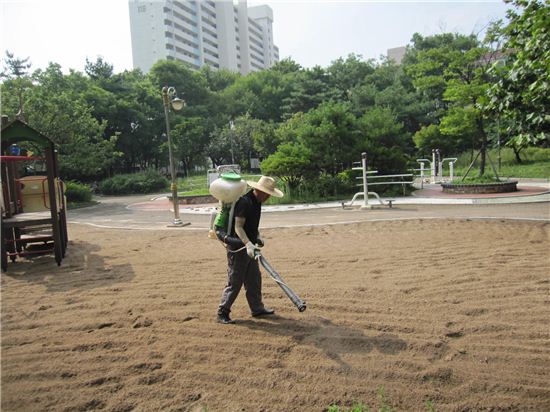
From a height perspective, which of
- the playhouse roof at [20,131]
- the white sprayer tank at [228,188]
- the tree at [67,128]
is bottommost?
the white sprayer tank at [228,188]

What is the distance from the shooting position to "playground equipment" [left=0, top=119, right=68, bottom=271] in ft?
25.9

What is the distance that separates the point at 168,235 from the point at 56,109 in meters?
18.5

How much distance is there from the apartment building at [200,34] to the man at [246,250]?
3178 inches

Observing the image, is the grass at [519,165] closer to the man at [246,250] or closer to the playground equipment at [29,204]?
the playground equipment at [29,204]

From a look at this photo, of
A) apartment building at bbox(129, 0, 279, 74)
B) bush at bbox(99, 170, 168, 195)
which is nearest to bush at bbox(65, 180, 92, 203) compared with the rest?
bush at bbox(99, 170, 168, 195)

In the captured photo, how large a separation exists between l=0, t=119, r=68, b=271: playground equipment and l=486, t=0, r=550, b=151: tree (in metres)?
7.35

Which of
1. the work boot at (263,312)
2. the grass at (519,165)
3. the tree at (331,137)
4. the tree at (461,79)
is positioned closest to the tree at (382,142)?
the tree at (331,137)

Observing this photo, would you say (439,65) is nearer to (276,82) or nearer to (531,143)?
(531,143)

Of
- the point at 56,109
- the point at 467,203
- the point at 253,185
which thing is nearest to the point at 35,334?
the point at 253,185

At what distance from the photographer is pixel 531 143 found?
4496mm

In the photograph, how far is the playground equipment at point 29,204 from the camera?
25.9 feet

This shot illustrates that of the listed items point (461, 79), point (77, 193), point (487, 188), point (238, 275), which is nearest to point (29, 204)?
point (238, 275)

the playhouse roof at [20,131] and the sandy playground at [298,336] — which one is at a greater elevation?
the playhouse roof at [20,131]

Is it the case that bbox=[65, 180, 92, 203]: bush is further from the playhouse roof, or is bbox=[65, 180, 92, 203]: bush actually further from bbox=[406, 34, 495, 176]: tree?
bbox=[406, 34, 495, 176]: tree
